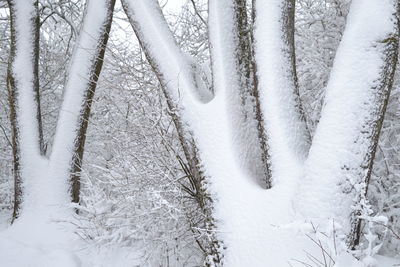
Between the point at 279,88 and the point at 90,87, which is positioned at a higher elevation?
the point at 90,87

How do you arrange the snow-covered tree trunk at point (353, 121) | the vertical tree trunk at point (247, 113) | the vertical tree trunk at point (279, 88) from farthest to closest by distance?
the vertical tree trunk at point (247, 113), the vertical tree trunk at point (279, 88), the snow-covered tree trunk at point (353, 121)

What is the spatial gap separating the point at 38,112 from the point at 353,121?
13.8ft

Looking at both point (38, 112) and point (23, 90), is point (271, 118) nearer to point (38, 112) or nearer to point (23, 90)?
point (38, 112)

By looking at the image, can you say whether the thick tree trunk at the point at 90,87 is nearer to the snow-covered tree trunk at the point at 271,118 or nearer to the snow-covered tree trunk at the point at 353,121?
the snow-covered tree trunk at the point at 271,118

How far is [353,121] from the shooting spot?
2453 millimetres

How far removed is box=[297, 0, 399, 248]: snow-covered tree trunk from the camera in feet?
7.92

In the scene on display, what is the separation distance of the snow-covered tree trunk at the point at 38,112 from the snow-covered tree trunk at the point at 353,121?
9.97 ft

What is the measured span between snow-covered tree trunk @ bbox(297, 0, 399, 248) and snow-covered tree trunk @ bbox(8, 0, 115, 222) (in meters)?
3.04

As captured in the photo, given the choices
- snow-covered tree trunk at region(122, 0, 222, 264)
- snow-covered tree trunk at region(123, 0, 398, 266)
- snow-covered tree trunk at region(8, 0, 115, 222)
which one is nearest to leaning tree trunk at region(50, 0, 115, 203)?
snow-covered tree trunk at region(8, 0, 115, 222)

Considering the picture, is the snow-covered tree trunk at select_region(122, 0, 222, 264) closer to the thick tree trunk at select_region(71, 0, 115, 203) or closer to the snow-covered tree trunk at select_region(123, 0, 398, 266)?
the snow-covered tree trunk at select_region(123, 0, 398, 266)

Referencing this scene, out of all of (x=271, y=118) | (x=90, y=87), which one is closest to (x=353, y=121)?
(x=271, y=118)

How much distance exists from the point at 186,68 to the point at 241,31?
643mm

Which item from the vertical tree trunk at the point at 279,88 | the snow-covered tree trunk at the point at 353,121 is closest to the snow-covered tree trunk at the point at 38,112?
the vertical tree trunk at the point at 279,88

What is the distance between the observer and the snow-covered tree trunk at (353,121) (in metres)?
2.41
